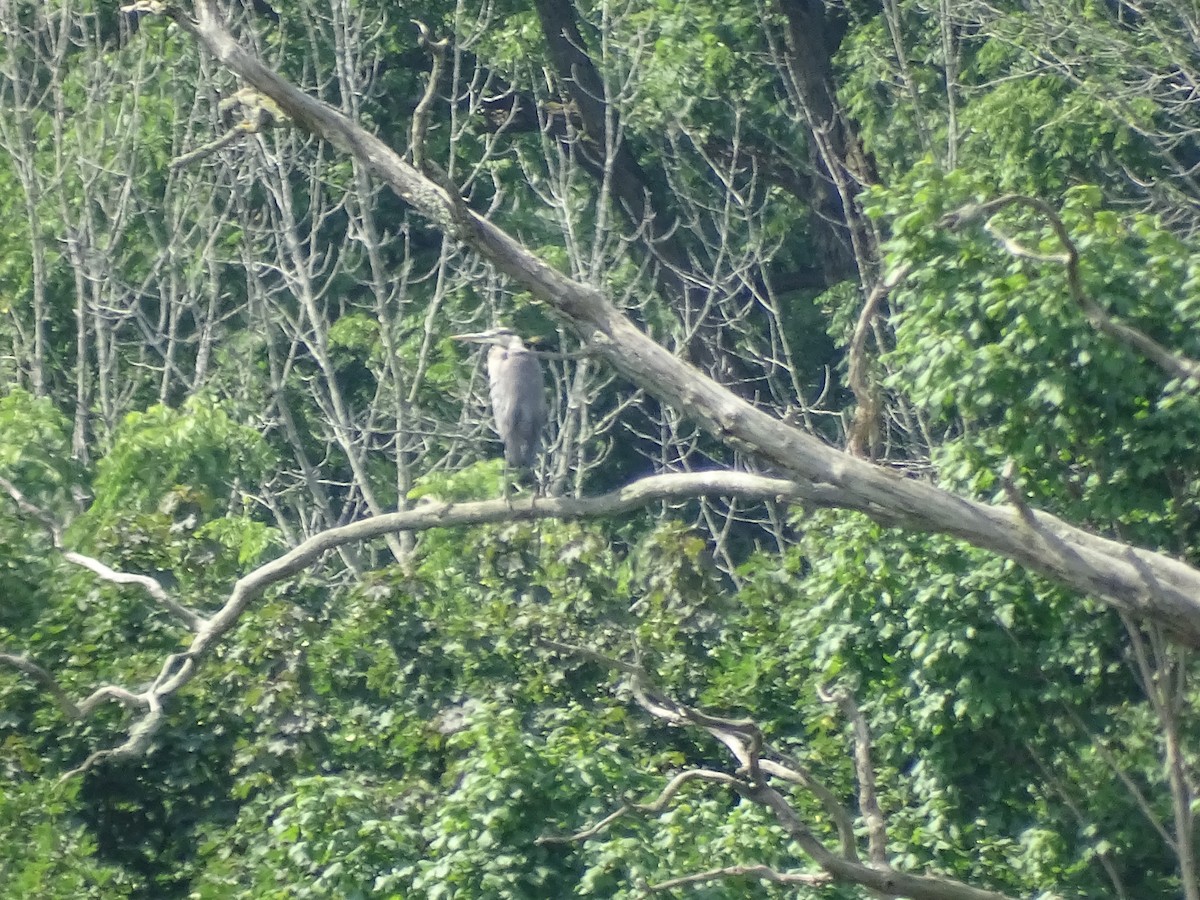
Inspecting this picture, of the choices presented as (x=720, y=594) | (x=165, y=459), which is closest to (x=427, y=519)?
(x=720, y=594)

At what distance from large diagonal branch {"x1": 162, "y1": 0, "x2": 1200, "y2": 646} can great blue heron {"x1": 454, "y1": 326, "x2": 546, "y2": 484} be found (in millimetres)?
3016

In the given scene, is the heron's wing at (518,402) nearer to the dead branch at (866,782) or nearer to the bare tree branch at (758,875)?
the dead branch at (866,782)

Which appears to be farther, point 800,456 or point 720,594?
point 720,594

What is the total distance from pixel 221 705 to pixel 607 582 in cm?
195

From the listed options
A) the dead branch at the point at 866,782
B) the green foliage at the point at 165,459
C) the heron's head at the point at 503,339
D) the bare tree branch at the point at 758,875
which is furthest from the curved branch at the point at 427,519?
the heron's head at the point at 503,339

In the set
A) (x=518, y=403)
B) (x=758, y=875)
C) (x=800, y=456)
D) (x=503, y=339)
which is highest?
(x=800, y=456)

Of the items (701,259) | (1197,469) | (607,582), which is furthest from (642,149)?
(1197,469)

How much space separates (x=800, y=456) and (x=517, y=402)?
3.59 metres

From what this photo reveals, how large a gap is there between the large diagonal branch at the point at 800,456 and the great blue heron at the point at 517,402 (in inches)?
119

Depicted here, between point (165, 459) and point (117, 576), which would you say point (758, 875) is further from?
point (165, 459)

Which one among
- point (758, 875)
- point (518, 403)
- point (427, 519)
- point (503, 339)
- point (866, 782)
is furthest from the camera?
point (503, 339)

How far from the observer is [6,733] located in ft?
24.8

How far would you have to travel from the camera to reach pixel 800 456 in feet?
20.1

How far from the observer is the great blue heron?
9.37 metres
